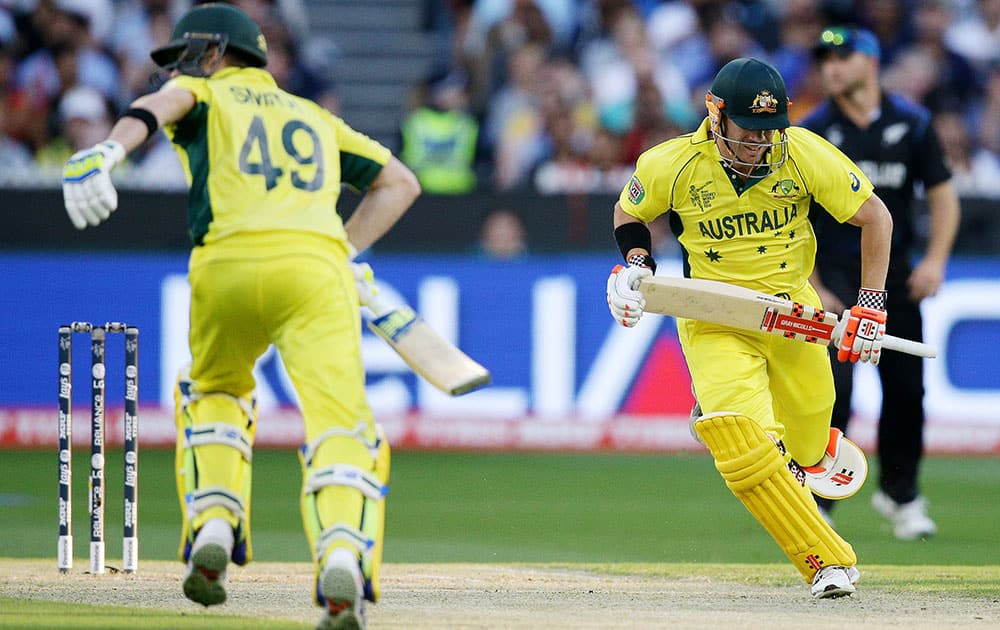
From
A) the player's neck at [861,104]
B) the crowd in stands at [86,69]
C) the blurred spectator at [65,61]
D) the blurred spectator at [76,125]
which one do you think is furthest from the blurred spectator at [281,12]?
the player's neck at [861,104]

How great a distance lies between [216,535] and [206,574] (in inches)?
5.5

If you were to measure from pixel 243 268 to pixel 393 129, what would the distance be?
33.6ft

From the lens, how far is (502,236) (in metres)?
11.8

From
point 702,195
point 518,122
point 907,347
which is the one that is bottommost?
point 907,347

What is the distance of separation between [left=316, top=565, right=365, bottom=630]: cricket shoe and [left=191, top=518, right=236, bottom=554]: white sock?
593 millimetres

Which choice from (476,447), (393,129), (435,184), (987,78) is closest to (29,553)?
(476,447)

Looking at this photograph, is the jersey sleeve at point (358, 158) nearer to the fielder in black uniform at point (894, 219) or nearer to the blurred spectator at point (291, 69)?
the fielder in black uniform at point (894, 219)

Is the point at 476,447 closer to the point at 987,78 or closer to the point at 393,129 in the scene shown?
the point at 393,129

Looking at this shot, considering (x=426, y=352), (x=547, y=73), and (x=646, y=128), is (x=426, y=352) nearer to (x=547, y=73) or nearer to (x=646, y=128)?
(x=646, y=128)

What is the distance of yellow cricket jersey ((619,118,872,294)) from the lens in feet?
19.9

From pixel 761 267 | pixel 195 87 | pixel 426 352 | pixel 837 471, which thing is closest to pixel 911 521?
pixel 837 471

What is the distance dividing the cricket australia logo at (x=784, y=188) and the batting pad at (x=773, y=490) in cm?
82

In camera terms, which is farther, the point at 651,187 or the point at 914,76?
the point at 914,76

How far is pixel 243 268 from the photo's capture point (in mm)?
4828
